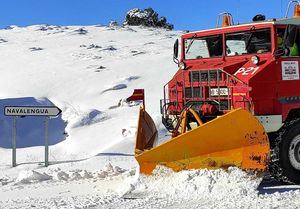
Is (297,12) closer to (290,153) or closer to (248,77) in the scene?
(248,77)

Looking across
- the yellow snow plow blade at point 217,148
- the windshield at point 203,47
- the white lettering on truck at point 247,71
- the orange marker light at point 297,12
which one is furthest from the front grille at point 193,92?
the orange marker light at point 297,12

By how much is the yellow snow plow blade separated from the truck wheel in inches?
19.6

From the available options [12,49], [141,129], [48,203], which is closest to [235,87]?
[141,129]

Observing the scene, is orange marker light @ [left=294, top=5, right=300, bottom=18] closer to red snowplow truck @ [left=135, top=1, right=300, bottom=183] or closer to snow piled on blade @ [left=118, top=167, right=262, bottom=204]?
red snowplow truck @ [left=135, top=1, right=300, bottom=183]

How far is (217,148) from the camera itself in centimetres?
661

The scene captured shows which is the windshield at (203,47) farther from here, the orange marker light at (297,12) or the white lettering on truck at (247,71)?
the orange marker light at (297,12)

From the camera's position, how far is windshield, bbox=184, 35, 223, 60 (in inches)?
332

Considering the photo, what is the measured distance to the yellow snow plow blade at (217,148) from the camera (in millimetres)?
6523

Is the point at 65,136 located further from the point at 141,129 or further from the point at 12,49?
the point at 12,49

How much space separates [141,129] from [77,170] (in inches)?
63.2

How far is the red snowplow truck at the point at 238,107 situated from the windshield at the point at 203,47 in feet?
0.06

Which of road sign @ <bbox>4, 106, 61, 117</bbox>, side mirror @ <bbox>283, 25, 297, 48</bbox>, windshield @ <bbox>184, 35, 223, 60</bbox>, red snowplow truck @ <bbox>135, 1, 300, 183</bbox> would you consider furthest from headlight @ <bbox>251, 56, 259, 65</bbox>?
road sign @ <bbox>4, 106, 61, 117</bbox>

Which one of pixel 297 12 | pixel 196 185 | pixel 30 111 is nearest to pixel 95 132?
pixel 30 111

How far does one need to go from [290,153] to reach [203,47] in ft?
8.34
